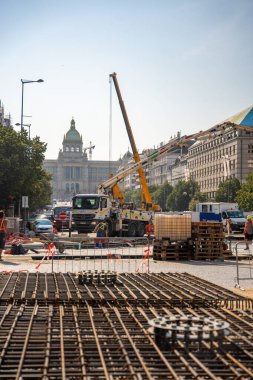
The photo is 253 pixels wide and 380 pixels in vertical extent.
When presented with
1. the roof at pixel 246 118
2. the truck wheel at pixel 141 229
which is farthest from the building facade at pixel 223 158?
the truck wheel at pixel 141 229

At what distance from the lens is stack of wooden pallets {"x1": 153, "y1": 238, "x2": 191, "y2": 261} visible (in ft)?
84.6

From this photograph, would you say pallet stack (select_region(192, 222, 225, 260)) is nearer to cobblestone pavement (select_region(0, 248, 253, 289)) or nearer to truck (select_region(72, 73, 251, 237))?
cobblestone pavement (select_region(0, 248, 253, 289))

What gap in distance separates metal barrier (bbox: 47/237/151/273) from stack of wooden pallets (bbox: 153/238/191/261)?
39 cm

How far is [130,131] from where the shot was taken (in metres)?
47.3

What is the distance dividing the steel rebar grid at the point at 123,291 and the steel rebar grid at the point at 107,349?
3.51ft

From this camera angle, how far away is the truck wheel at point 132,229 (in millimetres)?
41719

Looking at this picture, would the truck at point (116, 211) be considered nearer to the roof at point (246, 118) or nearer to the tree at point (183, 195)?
the roof at point (246, 118)

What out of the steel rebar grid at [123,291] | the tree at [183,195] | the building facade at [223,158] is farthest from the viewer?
the tree at [183,195]

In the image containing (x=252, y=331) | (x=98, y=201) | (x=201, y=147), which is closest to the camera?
(x=252, y=331)

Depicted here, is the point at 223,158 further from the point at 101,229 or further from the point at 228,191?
the point at 101,229

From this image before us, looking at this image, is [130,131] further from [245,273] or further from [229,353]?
[229,353]

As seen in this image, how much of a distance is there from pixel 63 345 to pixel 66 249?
23857mm

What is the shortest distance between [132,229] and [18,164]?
51.6 ft

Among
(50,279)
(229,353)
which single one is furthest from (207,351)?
(50,279)
